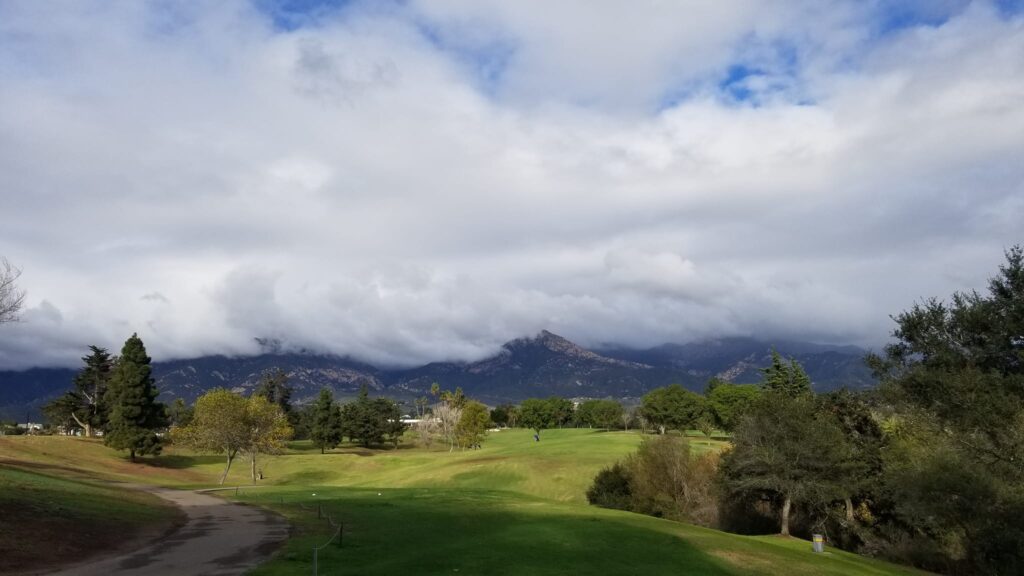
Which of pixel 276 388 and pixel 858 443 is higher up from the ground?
pixel 276 388

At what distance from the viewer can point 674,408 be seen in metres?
153

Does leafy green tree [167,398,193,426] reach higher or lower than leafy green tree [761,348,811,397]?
lower

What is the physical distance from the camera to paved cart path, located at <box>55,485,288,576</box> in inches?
1029

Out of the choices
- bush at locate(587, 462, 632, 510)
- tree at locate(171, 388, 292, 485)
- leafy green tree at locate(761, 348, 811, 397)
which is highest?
leafy green tree at locate(761, 348, 811, 397)

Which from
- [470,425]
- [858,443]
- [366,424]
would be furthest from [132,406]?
[858,443]

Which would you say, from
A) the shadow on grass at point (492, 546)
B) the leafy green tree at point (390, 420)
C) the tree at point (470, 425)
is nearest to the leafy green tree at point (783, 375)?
the tree at point (470, 425)

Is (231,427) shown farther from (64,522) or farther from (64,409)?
(64,409)

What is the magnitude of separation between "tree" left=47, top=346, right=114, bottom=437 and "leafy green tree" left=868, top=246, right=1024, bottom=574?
12721cm

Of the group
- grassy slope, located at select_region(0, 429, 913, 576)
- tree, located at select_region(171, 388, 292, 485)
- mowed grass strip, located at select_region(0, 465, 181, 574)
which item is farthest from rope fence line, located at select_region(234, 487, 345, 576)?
tree, located at select_region(171, 388, 292, 485)

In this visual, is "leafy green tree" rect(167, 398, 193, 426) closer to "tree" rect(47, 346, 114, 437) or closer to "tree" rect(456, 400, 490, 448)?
"tree" rect(47, 346, 114, 437)

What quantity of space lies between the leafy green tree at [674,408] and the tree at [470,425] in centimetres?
4132

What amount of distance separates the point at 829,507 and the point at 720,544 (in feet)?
105

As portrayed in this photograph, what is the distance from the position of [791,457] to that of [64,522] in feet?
172

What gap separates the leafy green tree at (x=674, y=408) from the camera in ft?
498
